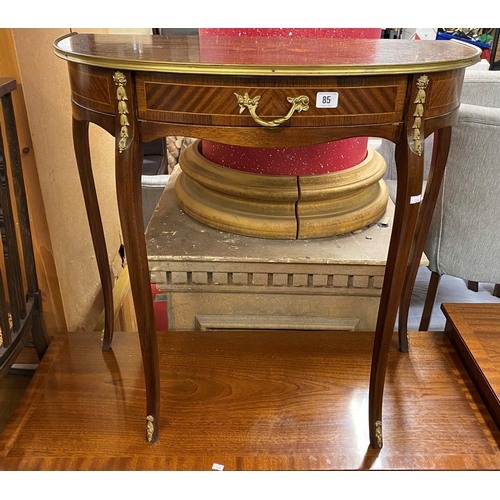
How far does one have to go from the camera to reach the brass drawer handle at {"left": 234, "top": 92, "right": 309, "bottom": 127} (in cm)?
65

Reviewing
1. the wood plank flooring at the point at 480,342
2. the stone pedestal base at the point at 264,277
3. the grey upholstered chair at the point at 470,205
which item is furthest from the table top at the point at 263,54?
the wood plank flooring at the point at 480,342

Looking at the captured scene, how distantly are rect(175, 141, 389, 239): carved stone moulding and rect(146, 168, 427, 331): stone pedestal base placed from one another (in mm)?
25

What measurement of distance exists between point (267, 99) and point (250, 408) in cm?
55

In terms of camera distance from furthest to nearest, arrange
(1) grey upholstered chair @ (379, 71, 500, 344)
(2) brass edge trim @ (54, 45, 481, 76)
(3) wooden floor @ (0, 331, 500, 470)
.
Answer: (1) grey upholstered chair @ (379, 71, 500, 344) → (3) wooden floor @ (0, 331, 500, 470) → (2) brass edge trim @ (54, 45, 481, 76)

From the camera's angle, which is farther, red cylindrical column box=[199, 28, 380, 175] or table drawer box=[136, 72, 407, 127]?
red cylindrical column box=[199, 28, 380, 175]

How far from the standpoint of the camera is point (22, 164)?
3.03ft

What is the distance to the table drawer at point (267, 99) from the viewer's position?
0.65m

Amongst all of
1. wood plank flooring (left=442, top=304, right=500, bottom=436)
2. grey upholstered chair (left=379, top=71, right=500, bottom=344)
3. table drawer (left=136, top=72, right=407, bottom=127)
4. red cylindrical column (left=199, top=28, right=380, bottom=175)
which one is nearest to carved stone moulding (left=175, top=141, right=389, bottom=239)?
red cylindrical column (left=199, top=28, right=380, bottom=175)

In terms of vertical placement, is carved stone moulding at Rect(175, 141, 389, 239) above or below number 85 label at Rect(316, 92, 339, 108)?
below

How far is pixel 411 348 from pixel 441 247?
0.26 metres

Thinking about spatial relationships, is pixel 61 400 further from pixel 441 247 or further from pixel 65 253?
pixel 441 247

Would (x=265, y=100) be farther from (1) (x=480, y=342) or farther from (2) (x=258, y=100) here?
(1) (x=480, y=342)

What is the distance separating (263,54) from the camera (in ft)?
2.40

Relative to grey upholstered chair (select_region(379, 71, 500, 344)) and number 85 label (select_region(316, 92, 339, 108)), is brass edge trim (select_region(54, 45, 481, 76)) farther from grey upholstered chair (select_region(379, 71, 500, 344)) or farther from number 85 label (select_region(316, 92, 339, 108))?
grey upholstered chair (select_region(379, 71, 500, 344))
